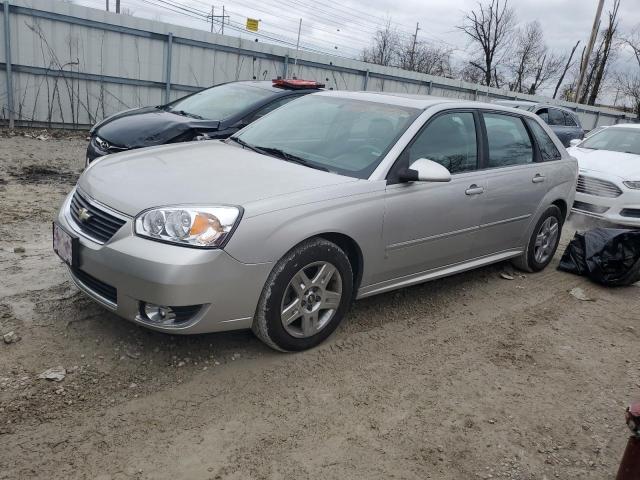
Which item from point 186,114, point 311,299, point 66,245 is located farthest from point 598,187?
point 66,245

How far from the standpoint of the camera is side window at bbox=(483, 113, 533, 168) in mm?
4742

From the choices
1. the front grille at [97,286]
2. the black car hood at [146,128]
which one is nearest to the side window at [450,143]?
the front grille at [97,286]

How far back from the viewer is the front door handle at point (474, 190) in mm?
4333

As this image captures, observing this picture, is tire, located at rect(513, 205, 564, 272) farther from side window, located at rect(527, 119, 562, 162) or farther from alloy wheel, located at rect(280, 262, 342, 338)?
alloy wheel, located at rect(280, 262, 342, 338)

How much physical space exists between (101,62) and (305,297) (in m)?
9.80

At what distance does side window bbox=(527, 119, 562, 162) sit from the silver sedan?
30cm

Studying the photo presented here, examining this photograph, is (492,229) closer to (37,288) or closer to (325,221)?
(325,221)

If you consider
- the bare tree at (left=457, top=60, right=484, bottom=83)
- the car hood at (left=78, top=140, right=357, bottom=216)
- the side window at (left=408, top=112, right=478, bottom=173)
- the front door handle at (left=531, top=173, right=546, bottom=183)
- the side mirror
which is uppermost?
the bare tree at (left=457, top=60, right=484, bottom=83)

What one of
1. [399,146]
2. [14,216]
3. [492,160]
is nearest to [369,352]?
[399,146]

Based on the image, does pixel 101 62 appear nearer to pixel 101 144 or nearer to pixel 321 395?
pixel 101 144

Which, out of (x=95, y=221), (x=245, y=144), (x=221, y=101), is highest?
(x=221, y=101)

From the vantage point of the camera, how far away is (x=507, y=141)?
495 centimetres

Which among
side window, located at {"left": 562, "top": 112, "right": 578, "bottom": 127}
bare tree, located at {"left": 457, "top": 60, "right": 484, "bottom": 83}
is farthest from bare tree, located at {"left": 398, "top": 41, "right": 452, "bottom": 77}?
side window, located at {"left": 562, "top": 112, "right": 578, "bottom": 127}

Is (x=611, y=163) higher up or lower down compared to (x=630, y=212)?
higher up
